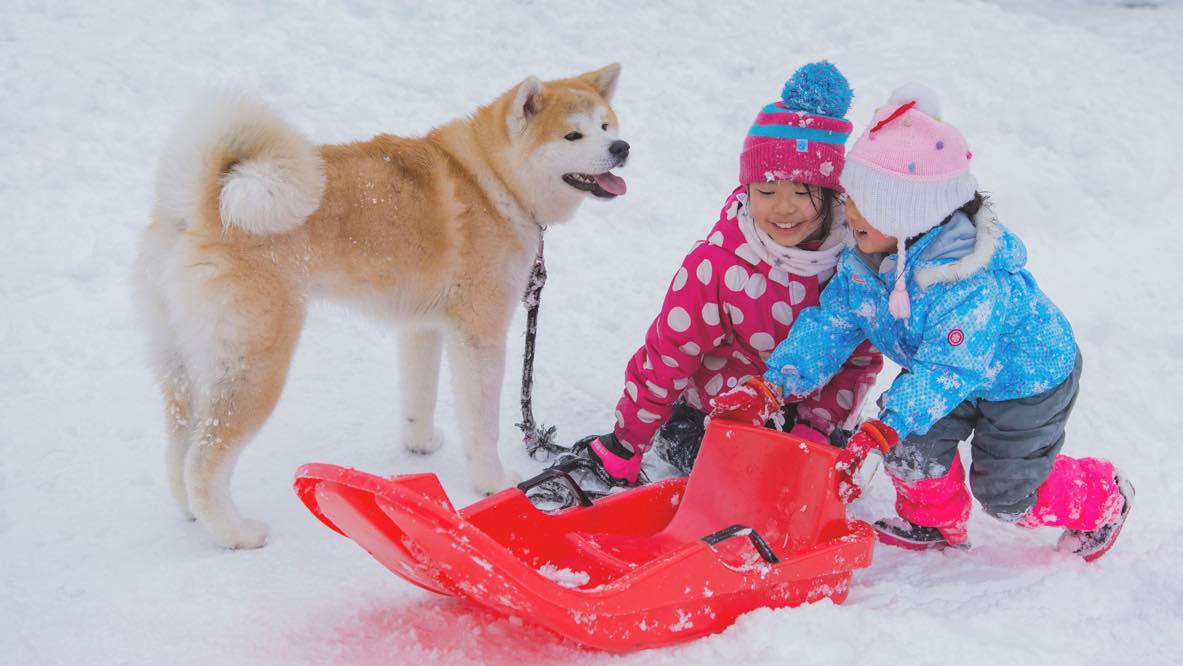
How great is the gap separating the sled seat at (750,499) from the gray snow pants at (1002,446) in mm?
320

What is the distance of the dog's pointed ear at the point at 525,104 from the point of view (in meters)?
3.34

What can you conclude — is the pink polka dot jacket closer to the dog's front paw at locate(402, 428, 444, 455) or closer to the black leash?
the black leash

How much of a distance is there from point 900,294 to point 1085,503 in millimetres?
953

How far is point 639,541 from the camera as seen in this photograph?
2.80m

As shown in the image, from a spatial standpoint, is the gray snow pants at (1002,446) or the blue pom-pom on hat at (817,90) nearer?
the gray snow pants at (1002,446)

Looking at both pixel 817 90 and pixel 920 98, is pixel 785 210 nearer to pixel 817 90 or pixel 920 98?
pixel 817 90

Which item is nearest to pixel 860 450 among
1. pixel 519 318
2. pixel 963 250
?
pixel 963 250

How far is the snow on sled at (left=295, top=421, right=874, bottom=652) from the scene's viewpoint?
1962 millimetres

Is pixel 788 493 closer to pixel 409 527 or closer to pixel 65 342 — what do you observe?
pixel 409 527

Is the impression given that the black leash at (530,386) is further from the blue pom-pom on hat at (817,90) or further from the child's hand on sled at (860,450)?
the child's hand on sled at (860,450)

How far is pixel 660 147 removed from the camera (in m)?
6.35

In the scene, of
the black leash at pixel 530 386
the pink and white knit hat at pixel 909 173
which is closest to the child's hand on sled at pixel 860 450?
the pink and white knit hat at pixel 909 173

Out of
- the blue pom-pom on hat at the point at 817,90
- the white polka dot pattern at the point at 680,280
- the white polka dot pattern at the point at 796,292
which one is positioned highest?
the blue pom-pom on hat at the point at 817,90

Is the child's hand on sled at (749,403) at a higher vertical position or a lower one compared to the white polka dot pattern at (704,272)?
lower
